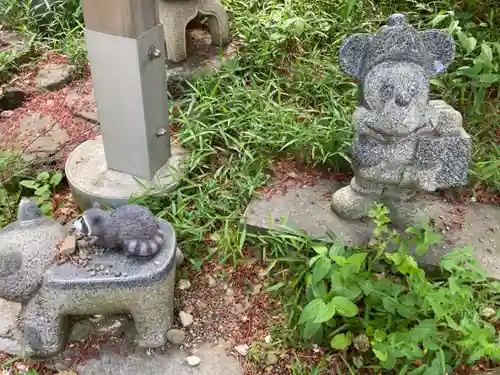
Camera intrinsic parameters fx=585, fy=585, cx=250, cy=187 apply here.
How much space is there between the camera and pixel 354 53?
239 cm

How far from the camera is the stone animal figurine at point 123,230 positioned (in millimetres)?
2215

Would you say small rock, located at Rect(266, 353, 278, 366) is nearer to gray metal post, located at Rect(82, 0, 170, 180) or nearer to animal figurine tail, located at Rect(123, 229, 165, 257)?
animal figurine tail, located at Rect(123, 229, 165, 257)

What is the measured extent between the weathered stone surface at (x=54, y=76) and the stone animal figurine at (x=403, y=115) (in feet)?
8.05

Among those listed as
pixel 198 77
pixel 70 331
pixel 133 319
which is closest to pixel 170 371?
pixel 133 319

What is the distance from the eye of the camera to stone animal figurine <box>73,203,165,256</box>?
7.27 feet

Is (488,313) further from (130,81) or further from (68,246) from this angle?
(130,81)

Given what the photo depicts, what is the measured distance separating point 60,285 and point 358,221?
134 cm

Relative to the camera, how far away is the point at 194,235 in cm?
277

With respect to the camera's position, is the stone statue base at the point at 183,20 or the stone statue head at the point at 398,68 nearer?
the stone statue head at the point at 398,68

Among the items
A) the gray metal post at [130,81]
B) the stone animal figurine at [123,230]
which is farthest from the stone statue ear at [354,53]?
the stone animal figurine at [123,230]

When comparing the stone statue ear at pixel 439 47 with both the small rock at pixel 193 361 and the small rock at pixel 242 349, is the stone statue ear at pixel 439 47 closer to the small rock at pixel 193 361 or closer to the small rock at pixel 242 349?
the small rock at pixel 242 349

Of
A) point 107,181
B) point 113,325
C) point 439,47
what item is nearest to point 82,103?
point 107,181

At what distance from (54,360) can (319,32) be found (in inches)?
103

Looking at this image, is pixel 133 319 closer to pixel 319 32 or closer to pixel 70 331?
pixel 70 331
